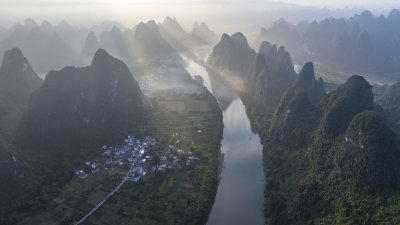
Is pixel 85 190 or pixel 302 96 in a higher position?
pixel 302 96

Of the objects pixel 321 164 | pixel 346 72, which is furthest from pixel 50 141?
pixel 346 72

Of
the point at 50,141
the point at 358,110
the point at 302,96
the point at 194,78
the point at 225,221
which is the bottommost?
the point at 225,221

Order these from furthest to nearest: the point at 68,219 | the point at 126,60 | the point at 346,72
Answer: the point at 126,60 < the point at 346,72 < the point at 68,219

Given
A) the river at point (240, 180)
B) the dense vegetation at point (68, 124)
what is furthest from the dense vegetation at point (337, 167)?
the dense vegetation at point (68, 124)

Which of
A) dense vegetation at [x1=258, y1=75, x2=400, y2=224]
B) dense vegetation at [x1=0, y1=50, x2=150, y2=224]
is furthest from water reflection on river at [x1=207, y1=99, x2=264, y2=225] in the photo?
dense vegetation at [x1=0, y1=50, x2=150, y2=224]

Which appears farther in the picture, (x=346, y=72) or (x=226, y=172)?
(x=346, y=72)

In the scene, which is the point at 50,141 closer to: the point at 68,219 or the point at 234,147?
the point at 68,219

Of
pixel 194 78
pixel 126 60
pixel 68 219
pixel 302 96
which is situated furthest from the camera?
pixel 126 60
